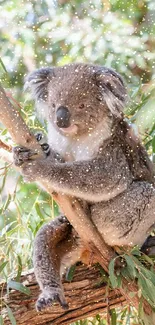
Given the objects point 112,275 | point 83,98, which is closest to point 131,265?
point 112,275

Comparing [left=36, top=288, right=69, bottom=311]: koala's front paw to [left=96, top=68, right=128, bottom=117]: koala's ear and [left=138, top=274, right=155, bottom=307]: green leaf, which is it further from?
[left=96, top=68, right=128, bottom=117]: koala's ear

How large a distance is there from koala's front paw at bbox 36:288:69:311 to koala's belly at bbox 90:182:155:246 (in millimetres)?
301

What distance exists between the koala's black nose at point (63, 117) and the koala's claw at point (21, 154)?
0.62 ft

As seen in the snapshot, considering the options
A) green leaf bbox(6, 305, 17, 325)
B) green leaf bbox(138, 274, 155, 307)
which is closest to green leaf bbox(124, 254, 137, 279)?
green leaf bbox(138, 274, 155, 307)

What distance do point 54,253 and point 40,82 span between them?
0.67 metres

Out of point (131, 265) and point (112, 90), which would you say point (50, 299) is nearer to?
point (131, 265)

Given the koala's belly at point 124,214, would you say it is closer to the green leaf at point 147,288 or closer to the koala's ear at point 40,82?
the green leaf at point 147,288

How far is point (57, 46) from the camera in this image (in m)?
3.64

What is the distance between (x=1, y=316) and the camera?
7.77 ft

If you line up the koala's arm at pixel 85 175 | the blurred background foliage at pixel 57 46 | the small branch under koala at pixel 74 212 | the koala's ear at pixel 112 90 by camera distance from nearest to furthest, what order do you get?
the small branch under koala at pixel 74 212, the koala's arm at pixel 85 175, the koala's ear at pixel 112 90, the blurred background foliage at pixel 57 46

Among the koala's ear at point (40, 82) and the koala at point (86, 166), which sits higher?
the koala's ear at point (40, 82)

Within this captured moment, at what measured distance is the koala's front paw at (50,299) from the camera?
2.24m

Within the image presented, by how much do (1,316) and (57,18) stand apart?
6.11 feet

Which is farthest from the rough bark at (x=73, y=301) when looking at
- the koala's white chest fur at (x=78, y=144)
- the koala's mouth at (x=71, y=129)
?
the koala's mouth at (x=71, y=129)
